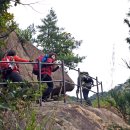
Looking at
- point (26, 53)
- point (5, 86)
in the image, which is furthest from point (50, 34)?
point (5, 86)

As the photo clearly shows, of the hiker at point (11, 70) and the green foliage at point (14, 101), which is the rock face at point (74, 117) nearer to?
the hiker at point (11, 70)

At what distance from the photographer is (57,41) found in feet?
134

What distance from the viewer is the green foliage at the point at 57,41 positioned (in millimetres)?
37875

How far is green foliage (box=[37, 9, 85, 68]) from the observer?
37875 mm

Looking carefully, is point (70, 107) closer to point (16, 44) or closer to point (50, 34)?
point (16, 44)

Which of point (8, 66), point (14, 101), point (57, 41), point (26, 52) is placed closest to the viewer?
point (14, 101)

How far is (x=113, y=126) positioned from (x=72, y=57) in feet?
100

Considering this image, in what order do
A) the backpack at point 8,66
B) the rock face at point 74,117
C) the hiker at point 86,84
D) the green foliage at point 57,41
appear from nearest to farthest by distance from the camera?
1. the rock face at point 74,117
2. the backpack at point 8,66
3. the hiker at point 86,84
4. the green foliage at point 57,41

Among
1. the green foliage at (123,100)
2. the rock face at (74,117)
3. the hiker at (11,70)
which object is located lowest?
the rock face at (74,117)

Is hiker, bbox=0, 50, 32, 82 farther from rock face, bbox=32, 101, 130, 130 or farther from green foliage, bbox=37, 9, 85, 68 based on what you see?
green foliage, bbox=37, 9, 85, 68

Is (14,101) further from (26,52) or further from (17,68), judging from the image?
(26,52)

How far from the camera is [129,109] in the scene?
282 inches

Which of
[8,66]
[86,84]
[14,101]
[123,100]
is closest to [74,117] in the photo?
[8,66]

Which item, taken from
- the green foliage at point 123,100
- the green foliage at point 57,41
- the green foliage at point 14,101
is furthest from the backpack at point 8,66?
the green foliage at point 57,41
